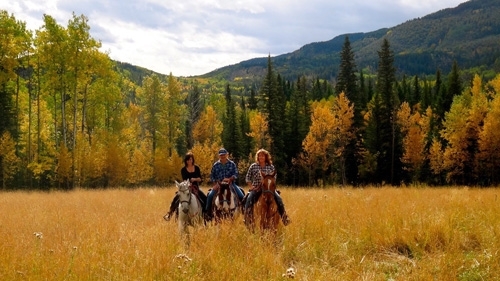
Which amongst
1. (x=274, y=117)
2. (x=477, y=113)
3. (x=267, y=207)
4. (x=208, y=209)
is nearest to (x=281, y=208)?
(x=267, y=207)

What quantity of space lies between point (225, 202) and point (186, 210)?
4.44ft

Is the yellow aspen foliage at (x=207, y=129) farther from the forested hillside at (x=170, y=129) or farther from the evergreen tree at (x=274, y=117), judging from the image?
the evergreen tree at (x=274, y=117)

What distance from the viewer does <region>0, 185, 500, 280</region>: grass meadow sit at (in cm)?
539

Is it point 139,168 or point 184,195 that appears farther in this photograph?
point 139,168

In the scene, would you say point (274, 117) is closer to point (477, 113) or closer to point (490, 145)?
point (477, 113)

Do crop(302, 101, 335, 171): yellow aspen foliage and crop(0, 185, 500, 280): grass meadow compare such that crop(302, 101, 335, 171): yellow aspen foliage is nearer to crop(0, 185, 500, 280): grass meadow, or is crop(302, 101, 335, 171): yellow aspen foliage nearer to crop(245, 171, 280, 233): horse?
crop(0, 185, 500, 280): grass meadow

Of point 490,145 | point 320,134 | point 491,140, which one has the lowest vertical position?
point 490,145

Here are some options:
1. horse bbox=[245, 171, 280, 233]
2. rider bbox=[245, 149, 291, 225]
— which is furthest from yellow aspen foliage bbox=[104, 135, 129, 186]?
horse bbox=[245, 171, 280, 233]

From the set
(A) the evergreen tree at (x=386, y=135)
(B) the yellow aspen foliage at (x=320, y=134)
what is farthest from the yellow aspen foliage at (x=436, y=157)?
(B) the yellow aspen foliage at (x=320, y=134)

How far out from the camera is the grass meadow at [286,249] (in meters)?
5.39

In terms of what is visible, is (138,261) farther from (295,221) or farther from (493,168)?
(493,168)

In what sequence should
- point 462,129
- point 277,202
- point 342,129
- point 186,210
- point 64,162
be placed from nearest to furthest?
point 186,210, point 277,202, point 64,162, point 462,129, point 342,129

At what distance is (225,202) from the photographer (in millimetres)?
9008

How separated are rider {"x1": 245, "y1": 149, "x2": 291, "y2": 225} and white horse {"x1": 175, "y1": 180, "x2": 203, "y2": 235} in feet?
3.71
